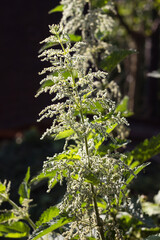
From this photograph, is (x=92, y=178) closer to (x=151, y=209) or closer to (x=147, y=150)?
(x=147, y=150)

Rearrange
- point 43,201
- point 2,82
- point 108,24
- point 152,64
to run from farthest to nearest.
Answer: point 2,82, point 152,64, point 43,201, point 108,24

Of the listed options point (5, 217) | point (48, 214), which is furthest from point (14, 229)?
point (48, 214)

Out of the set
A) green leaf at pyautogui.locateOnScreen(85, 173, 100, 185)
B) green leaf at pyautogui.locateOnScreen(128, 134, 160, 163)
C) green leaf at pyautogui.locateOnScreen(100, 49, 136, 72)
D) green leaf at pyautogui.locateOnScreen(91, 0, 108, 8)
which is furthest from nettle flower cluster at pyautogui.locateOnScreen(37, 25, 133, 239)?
green leaf at pyautogui.locateOnScreen(91, 0, 108, 8)

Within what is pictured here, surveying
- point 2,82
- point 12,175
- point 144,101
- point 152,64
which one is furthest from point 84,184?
point 144,101

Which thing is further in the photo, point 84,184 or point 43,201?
point 43,201

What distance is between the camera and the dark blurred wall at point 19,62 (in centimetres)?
824

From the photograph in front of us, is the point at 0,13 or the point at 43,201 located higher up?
the point at 0,13

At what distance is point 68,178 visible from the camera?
3.18 ft

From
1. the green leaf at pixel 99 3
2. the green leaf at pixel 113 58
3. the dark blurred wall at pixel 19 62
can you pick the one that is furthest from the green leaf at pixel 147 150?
the dark blurred wall at pixel 19 62

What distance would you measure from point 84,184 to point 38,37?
718cm

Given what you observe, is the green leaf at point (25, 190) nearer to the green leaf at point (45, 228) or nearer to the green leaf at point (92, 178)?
the green leaf at point (45, 228)

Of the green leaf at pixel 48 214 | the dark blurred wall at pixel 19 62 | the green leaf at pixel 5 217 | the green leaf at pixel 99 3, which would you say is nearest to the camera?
the green leaf at pixel 48 214

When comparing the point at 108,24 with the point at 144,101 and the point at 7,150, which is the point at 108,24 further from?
the point at 144,101

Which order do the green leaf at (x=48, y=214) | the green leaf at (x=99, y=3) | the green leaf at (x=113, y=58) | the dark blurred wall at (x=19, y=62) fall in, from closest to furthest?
the green leaf at (x=48, y=214), the green leaf at (x=113, y=58), the green leaf at (x=99, y=3), the dark blurred wall at (x=19, y=62)
